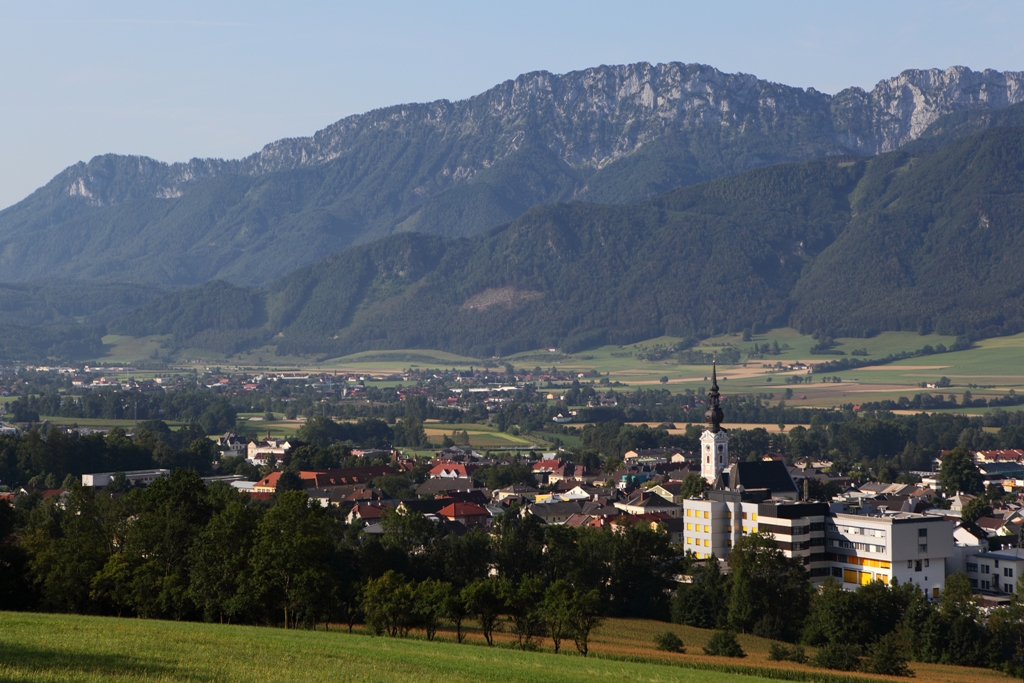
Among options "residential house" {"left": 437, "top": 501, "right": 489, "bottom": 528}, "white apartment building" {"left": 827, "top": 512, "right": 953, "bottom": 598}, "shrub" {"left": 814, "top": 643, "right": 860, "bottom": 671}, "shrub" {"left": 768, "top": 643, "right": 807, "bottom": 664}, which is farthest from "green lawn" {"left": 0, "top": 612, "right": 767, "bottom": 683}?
"residential house" {"left": 437, "top": 501, "right": 489, "bottom": 528}

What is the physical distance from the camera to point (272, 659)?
1551 inches

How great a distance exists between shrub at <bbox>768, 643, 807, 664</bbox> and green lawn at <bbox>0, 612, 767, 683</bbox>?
43.3ft

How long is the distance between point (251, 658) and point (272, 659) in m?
0.60

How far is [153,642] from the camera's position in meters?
40.7

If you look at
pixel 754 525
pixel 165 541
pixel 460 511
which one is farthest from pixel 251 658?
pixel 460 511

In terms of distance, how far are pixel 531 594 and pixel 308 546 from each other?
9619 millimetres

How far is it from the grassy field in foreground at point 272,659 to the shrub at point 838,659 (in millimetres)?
4388

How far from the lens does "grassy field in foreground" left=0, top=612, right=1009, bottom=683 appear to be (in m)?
35.0

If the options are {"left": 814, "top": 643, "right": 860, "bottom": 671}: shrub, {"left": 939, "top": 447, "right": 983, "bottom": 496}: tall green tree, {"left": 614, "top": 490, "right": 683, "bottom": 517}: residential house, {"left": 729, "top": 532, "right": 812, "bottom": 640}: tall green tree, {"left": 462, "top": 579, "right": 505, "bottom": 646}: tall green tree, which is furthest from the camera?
{"left": 939, "top": 447, "right": 983, "bottom": 496}: tall green tree

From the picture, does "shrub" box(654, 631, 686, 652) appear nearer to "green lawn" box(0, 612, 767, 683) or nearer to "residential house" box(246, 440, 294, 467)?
"green lawn" box(0, 612, 767, 683)

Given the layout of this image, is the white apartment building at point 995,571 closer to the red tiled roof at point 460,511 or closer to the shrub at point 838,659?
the shrub at point 838,659

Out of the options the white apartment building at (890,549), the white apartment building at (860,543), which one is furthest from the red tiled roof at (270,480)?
the white apartment building at (890,549)

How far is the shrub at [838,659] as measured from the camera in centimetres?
5881

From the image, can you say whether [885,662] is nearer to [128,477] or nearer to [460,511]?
[460,511]
